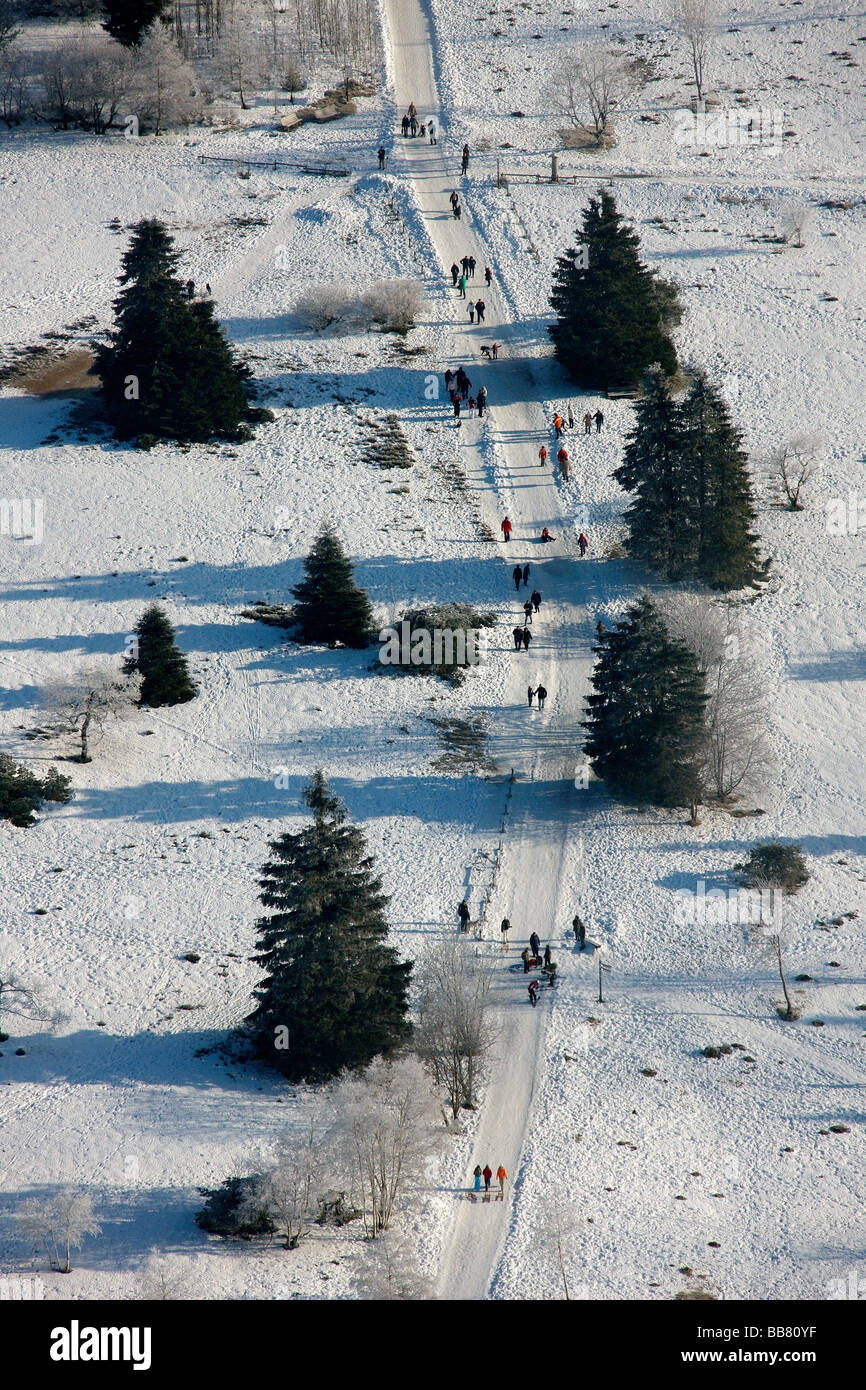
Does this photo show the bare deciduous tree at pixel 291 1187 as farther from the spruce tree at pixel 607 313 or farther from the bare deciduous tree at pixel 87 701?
the spruce tree at pixel 607 313

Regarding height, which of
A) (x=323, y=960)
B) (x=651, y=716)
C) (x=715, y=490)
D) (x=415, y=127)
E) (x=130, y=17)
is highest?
(x=130, y=17)

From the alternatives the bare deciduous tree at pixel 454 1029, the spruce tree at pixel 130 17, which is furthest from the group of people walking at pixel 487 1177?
the spruce tree at pixel 130 17

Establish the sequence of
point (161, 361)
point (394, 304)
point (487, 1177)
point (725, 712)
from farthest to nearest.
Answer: point (394, 304) → point (161, 361) → point (725, 712) → point (487, 1177)

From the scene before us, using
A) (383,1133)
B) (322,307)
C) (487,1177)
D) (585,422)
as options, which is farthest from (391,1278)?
(322,307)

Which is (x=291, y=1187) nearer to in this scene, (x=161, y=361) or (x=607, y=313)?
(x=161, y=361)

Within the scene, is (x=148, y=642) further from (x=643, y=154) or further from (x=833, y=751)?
(x=643, y=154)

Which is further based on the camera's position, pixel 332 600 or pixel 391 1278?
pixel 332 600

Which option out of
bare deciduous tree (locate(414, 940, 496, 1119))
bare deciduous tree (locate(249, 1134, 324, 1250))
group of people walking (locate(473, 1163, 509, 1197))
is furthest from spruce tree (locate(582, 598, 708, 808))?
bare deciduous tree (locate(249, 1134, 324, 1250))
